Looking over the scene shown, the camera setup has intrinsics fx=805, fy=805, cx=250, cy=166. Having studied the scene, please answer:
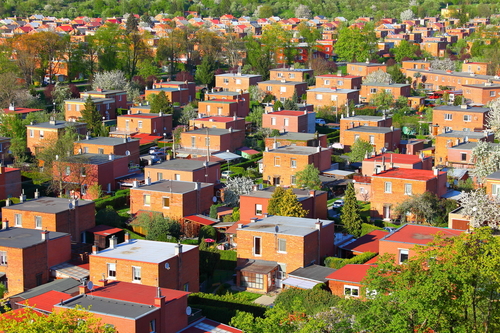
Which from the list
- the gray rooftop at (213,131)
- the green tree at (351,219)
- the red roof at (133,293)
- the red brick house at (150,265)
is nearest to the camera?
the red roof at (133,293)

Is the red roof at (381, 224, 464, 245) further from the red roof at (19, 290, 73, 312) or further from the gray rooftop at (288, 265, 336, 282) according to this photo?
the red roof at (19, 290, 73, 312)

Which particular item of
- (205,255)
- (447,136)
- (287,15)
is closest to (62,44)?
(447,136)

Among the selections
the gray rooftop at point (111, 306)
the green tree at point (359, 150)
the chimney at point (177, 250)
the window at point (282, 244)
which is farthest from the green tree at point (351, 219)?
the gray rooftop at point (111, 306)

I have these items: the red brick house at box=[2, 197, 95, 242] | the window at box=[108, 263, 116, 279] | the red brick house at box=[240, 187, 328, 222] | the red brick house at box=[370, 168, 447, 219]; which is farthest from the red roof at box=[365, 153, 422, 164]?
the window at box=[108, 263, 116, 279]

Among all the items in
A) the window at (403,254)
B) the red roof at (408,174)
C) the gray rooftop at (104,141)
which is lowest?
the window at (403,254)

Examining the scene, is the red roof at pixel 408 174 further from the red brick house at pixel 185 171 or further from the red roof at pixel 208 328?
the red roof at pixel 208 328

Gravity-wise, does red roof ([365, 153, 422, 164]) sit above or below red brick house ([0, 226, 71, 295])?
above
